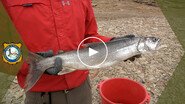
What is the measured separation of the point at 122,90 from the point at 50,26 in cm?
224

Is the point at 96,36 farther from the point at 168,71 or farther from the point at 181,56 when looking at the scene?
the point at 181,56

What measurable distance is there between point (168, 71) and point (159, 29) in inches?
148

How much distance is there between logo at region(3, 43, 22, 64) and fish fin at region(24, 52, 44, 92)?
0.49 ft

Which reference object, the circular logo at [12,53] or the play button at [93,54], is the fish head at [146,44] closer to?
the play button at [93,54]

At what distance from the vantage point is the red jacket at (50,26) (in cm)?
191

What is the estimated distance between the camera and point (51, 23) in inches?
80.4

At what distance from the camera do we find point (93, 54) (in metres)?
2.26

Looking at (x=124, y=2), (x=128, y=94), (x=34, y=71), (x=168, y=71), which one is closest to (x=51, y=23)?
(x=34, y=71)

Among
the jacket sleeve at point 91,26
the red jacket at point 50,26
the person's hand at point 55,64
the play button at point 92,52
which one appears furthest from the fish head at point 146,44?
the person's hand at point 55,64

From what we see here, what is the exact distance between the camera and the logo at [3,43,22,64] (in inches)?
69.7

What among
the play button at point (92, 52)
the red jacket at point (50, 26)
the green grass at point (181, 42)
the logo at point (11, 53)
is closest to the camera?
the logo at point (11, 53)

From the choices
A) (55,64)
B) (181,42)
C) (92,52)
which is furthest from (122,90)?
(181,42)

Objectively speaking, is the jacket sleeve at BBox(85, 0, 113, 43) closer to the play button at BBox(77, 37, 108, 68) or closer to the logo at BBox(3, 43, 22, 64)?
the play button at BBox(77, 37, 108, 68)

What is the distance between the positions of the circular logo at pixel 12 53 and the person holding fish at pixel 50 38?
0.59 ft
